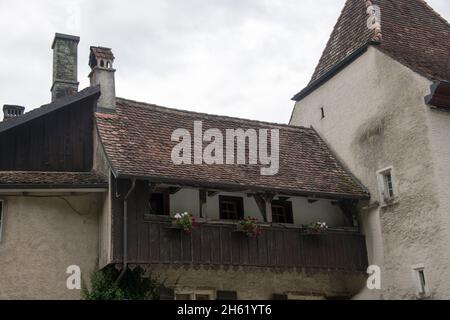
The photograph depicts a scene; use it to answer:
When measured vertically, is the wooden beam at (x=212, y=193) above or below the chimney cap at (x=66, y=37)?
below

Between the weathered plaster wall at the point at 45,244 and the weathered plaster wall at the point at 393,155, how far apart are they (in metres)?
7.33

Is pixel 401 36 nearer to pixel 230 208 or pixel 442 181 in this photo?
pixel 442 181

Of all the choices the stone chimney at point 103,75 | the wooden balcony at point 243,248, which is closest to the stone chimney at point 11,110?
the stone chimney at point 103,75

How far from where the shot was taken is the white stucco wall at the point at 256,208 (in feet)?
53.3

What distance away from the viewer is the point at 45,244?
15.2 m

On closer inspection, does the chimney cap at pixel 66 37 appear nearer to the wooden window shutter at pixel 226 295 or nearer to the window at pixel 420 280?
the wooden window shutter at pixel 226 295

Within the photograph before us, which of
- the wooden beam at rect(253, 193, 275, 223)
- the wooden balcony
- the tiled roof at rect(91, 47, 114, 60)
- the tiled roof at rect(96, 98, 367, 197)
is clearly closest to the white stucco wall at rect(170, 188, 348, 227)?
the wooden beam at rect(253, 193, 275, 223)

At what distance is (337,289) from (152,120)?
22.1ft

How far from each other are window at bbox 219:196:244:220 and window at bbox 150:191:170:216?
1.62m

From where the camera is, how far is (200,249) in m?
15.4

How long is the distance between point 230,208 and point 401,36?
7.37 metres

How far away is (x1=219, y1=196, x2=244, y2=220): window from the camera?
16.9m
